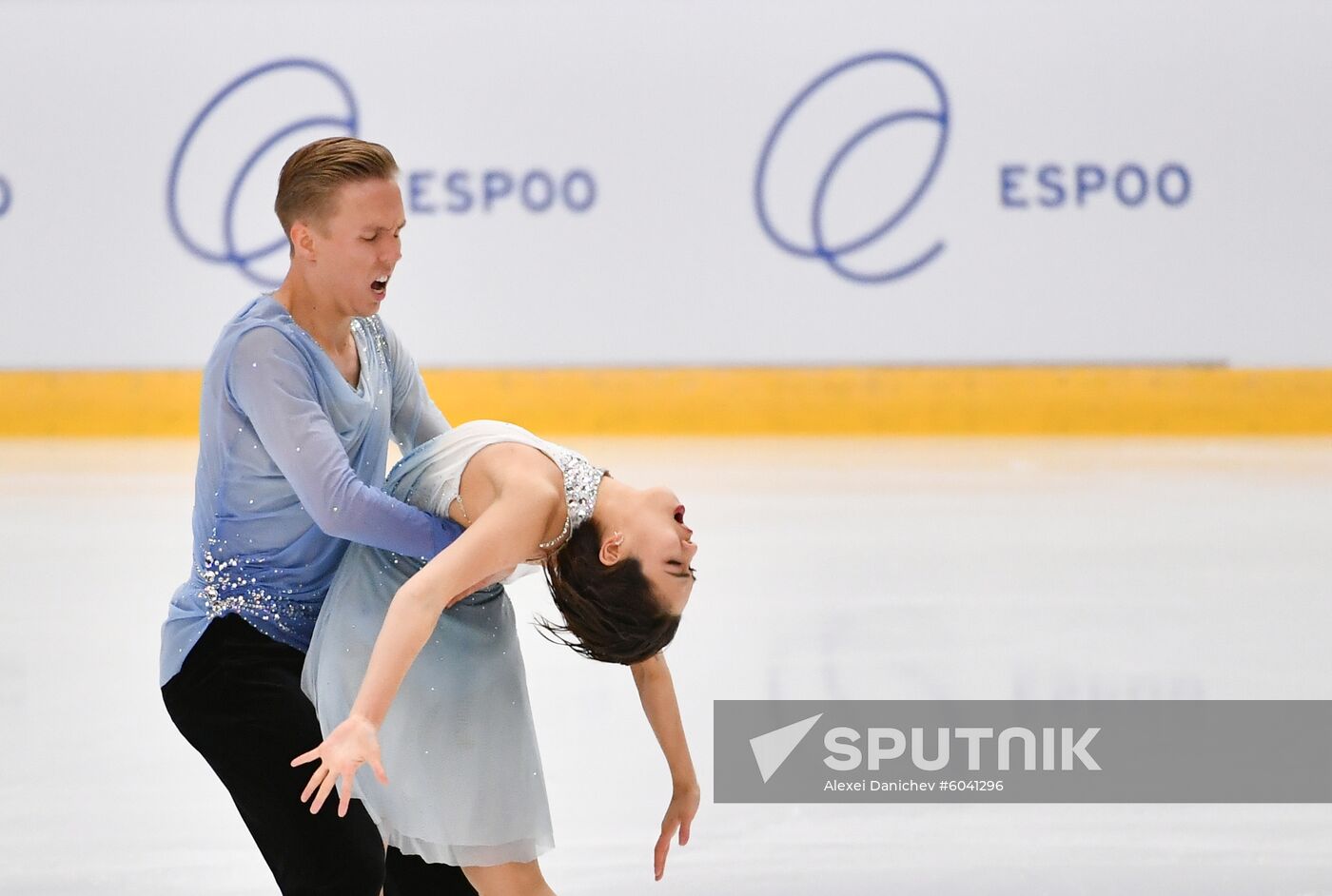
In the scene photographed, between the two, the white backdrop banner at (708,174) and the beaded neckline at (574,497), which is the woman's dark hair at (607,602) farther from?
the white backdrop banner at (708,174)

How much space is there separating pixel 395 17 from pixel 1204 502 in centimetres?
391

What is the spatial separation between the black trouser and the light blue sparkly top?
0.12 feet

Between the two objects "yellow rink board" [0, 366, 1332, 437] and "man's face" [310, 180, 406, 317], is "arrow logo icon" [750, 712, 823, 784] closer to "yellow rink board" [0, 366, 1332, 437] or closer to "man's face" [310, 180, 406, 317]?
"man's face" [310, 180, 406, 317]

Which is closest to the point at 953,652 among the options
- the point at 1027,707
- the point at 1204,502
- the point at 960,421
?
the point at 1027,707

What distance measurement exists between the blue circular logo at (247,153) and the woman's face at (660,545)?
548 centimetres

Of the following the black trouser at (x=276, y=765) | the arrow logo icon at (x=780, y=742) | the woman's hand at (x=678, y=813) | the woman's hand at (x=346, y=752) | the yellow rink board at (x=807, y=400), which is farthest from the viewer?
the yellow rink board at (x=807, y=400)

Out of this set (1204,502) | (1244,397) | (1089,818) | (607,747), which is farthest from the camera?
(1244,397)

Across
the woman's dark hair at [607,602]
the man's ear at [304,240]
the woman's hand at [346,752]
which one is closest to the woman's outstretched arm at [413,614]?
the woman's hand at [346,752]

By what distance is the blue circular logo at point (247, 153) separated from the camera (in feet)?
23.4

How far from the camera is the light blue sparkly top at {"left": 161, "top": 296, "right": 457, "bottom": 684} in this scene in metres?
1.90

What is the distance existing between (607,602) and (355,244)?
51 cm

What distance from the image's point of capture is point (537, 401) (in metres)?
7.08

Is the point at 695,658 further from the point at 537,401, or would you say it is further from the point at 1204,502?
the point at 537,401

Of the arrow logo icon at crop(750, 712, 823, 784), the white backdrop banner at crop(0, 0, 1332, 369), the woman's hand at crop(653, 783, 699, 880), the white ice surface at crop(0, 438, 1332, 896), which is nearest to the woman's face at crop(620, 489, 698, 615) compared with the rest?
the woman's hand at crop(653, 783, 699, 880)
